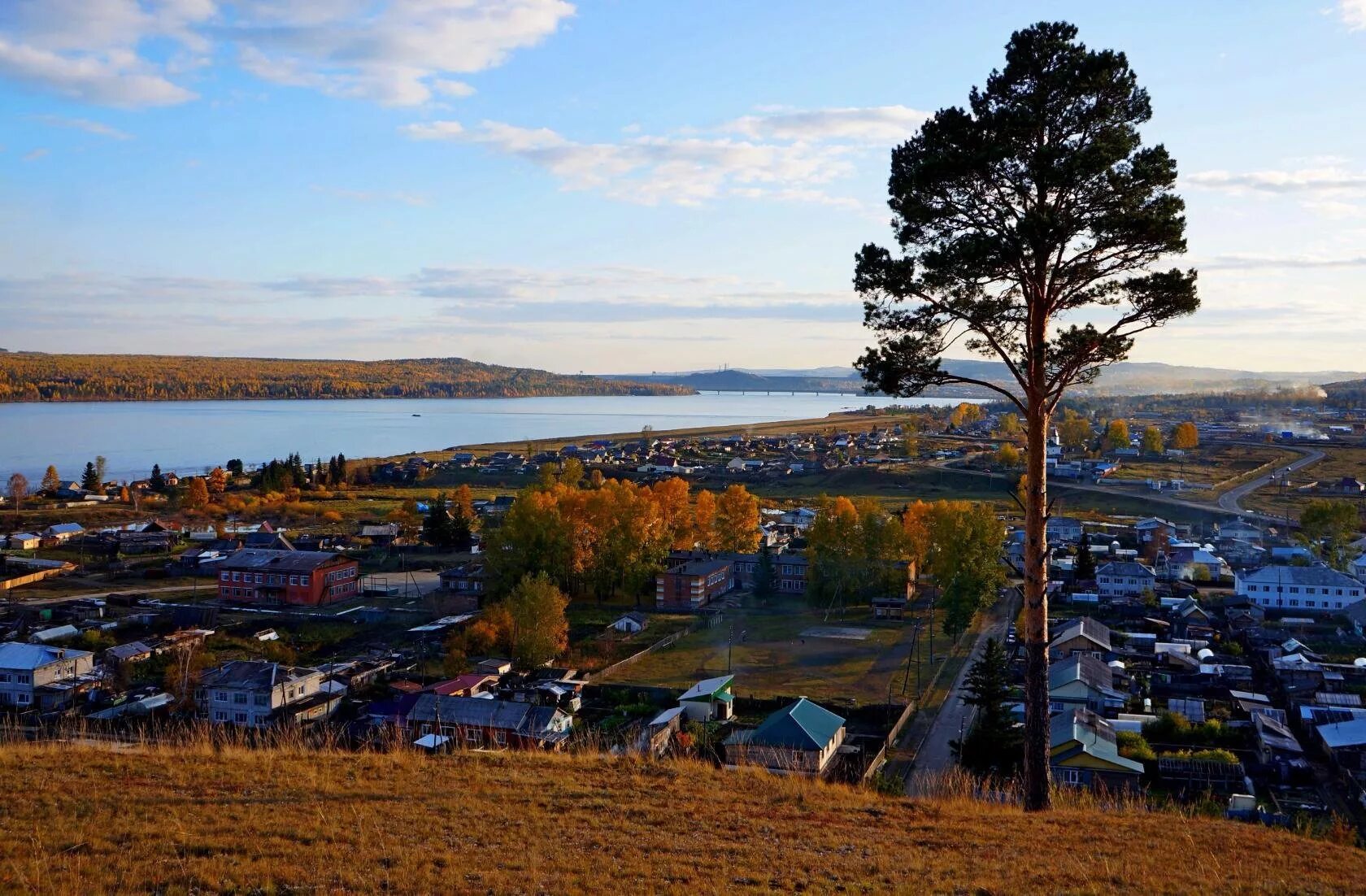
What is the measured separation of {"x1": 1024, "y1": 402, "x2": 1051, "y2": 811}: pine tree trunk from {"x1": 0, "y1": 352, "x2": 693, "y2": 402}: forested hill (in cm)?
12523

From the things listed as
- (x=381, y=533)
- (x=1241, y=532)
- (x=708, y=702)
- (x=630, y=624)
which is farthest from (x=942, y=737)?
(x=381, y=533)

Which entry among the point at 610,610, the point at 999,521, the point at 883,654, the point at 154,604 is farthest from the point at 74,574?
the point at 999,521

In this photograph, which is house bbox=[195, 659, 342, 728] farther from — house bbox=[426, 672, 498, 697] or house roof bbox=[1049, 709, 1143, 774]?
house roof bbox=[1049, 709, 1143, 774]

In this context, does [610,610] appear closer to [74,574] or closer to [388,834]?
[74,574]

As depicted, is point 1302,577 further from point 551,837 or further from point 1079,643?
point 551,837

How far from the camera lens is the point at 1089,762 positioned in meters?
10.3

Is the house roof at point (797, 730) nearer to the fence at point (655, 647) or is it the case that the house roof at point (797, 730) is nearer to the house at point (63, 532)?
the fence at point (655, 647)

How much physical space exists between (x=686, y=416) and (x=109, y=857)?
353 ft

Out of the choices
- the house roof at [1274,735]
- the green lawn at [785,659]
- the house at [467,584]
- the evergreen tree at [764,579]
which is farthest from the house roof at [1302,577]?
the house at [467,584]

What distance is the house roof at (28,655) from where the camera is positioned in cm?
1367

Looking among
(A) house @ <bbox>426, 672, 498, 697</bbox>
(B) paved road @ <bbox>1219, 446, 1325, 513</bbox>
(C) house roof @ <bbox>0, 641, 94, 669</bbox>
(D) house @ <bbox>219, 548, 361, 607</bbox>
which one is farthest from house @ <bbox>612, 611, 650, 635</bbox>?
(B) paved road @ <bbox>1219, 446, 1325, 513</bbox>

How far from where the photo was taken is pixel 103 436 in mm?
68125

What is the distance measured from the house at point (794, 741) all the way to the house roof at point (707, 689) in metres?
1.22

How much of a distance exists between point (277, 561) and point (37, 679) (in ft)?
22.7
